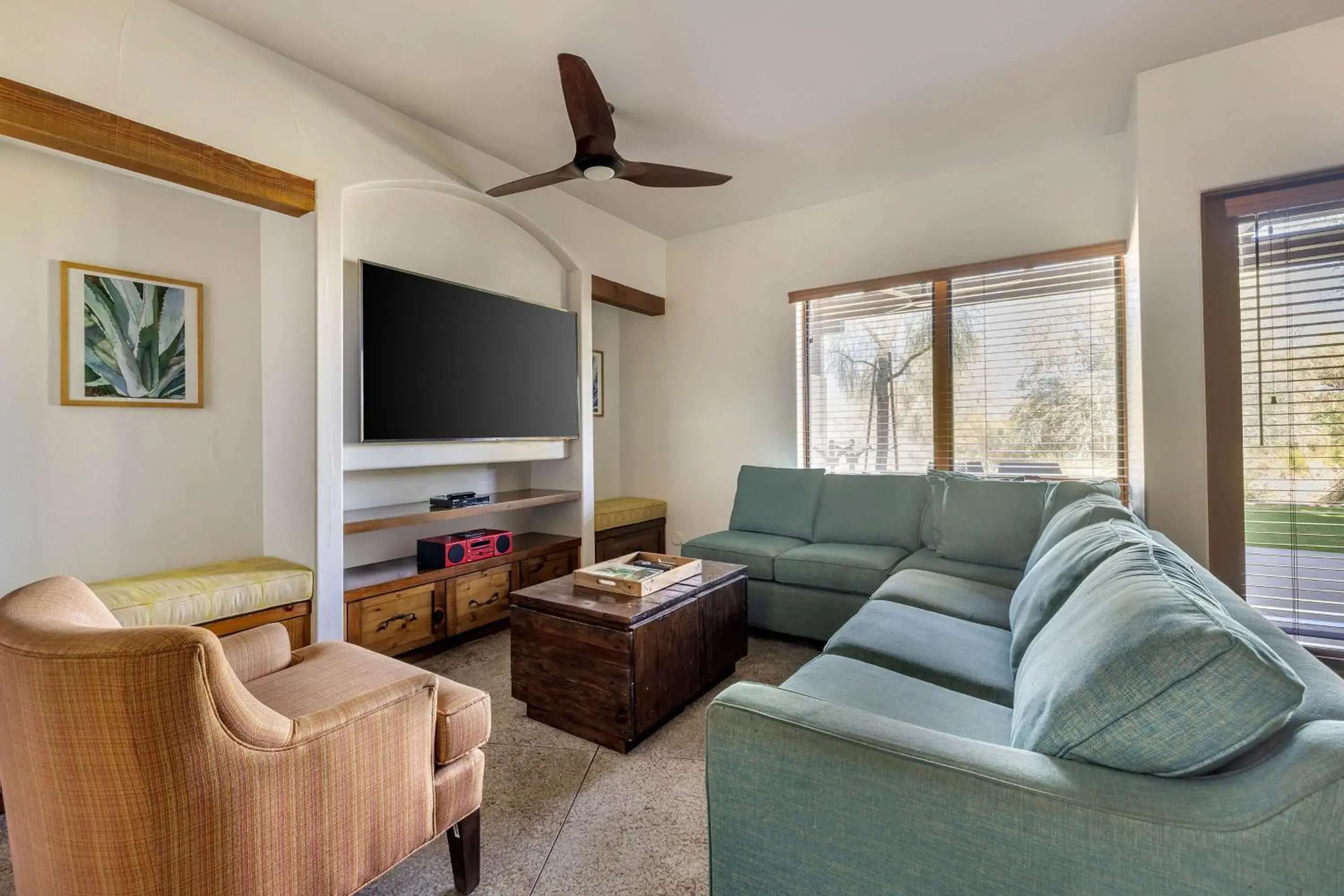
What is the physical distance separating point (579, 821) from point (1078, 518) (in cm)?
197

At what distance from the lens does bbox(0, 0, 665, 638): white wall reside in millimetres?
1983

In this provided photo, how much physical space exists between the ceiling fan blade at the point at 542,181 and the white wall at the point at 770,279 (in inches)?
79.4

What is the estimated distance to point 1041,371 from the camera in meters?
3.44

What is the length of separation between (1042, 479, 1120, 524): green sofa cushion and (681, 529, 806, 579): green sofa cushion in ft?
4.10

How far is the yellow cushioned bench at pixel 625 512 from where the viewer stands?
4156mm

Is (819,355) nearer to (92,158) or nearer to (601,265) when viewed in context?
(601,265)

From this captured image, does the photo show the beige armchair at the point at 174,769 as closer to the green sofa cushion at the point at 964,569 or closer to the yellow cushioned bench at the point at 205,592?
the yellow cushioned bench at the point at 205,592

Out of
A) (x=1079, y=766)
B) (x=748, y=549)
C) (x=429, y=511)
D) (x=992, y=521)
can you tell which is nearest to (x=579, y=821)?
(x=1079, y=766)

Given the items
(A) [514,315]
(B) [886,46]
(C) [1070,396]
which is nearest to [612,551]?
(A) [514,315]

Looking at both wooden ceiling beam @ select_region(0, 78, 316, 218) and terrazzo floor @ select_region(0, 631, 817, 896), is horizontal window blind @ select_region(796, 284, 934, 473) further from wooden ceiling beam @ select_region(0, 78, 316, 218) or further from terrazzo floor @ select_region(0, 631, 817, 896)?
wooden ceiling beam @ select_region(0, 78, 316, 218)

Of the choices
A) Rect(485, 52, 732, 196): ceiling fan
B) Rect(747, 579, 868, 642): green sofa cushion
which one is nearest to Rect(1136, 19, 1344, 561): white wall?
Rect(747, 579, 868, 642): green sofa cushion

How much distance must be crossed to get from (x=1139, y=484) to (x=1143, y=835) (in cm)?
273

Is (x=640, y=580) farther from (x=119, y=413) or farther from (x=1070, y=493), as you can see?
(x=119, y=413)

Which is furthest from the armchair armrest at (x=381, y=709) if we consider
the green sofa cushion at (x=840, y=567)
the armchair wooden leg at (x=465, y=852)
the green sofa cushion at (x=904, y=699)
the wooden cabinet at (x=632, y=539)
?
the wooden cabinet at (x=632, y=539)
